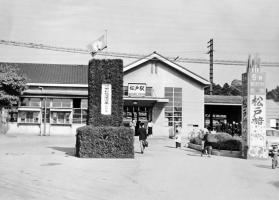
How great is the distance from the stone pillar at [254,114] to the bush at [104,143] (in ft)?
18.1

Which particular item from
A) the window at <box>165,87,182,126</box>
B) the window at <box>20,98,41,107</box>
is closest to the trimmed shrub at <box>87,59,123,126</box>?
the window at <box>165,87,182,126</box>

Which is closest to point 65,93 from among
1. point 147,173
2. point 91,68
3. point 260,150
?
point 91,68

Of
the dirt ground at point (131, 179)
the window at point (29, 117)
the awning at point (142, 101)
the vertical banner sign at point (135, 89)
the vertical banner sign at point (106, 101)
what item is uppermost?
the vertical banner sign at point (135, 89)

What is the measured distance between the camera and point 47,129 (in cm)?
3275

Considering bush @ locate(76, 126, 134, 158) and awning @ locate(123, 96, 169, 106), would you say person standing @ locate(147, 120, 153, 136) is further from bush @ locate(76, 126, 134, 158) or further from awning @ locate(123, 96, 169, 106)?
bush @ locate(76, 126, 134, 158)

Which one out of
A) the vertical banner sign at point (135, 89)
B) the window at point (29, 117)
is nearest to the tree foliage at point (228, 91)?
the vertical banner sign at point (135, 89)

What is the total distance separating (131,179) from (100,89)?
6577 millimetres

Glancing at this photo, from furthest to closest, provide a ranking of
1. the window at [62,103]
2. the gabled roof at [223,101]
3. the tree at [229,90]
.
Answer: the tree at [229,90]
the gabled roof at [223,101]
the window at [62,103]

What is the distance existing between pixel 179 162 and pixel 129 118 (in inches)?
814

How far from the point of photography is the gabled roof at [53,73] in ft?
118

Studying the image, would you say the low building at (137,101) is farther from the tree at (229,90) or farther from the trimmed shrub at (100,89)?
the tree at (229,90)

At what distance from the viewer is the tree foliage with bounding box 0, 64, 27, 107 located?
31094 mm

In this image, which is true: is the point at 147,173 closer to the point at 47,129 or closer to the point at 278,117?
the point at 47,129

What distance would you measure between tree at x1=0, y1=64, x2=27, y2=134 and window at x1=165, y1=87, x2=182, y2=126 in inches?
450
